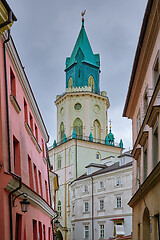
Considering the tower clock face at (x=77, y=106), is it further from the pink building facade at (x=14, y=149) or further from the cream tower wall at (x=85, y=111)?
the pink building facade at (x=14, y=149)

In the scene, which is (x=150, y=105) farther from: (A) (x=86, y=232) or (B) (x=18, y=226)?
(A) (x=86, y=232)

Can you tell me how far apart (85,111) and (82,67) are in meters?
7.74

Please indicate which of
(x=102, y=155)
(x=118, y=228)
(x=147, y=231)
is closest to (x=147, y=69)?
(x=147, y=231)

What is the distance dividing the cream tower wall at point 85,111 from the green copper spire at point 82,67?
5.79ft

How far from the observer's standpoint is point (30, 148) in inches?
594

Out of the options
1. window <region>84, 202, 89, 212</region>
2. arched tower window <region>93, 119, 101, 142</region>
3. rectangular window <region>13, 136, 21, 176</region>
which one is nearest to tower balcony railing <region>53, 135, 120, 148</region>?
arched tower window <region>93, 119, 101, 142</region>

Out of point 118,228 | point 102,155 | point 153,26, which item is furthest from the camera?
point 102,155

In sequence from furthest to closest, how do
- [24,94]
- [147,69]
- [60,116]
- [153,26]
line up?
[60,116], [24,94], [147,69], [153,26]

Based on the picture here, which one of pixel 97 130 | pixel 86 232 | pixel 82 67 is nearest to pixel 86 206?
pixel 86 232

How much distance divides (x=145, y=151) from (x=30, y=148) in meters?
4.51

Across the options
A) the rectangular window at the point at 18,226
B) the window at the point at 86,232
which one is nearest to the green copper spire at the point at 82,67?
the window at the point at 86,232

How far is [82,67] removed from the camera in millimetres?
64875

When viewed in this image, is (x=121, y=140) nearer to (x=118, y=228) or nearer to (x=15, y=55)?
(x=118, y=228)

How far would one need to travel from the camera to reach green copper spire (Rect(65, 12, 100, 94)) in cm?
6469
